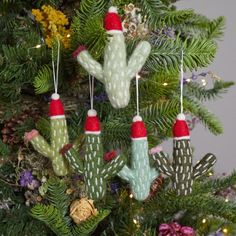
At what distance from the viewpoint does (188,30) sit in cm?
79

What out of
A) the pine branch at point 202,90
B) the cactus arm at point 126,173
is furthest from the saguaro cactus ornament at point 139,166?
the pine branch at point 202,90

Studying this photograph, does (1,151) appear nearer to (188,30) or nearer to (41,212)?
(41,212)

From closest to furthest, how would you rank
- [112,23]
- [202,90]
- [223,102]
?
[112,23]
[202,90]
[223,102]

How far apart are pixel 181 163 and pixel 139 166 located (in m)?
0.05

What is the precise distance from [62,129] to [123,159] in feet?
0.28

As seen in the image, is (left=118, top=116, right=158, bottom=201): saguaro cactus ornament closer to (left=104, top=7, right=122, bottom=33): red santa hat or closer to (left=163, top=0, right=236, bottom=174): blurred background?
(left=104, top=7, right=122, bottom=33): red santa hat

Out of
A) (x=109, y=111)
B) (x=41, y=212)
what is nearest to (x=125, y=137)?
(x=109, y=111)

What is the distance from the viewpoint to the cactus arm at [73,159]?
21.1 inches

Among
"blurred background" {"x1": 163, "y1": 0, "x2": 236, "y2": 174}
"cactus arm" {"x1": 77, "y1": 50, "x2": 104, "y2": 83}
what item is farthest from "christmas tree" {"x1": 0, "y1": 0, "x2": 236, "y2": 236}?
"blurred background" {"x1": 163, "y1": 0, "x2": 236, "y2": 174}

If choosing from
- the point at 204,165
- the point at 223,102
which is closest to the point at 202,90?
the point at 204,165

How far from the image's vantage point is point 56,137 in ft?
1.82

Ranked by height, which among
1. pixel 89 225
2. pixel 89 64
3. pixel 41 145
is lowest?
pixel 89 225

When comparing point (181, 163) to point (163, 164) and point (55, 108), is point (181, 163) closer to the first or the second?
point (163, 164)

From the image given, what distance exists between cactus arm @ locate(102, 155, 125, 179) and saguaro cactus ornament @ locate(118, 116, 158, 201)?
0.05 feet
